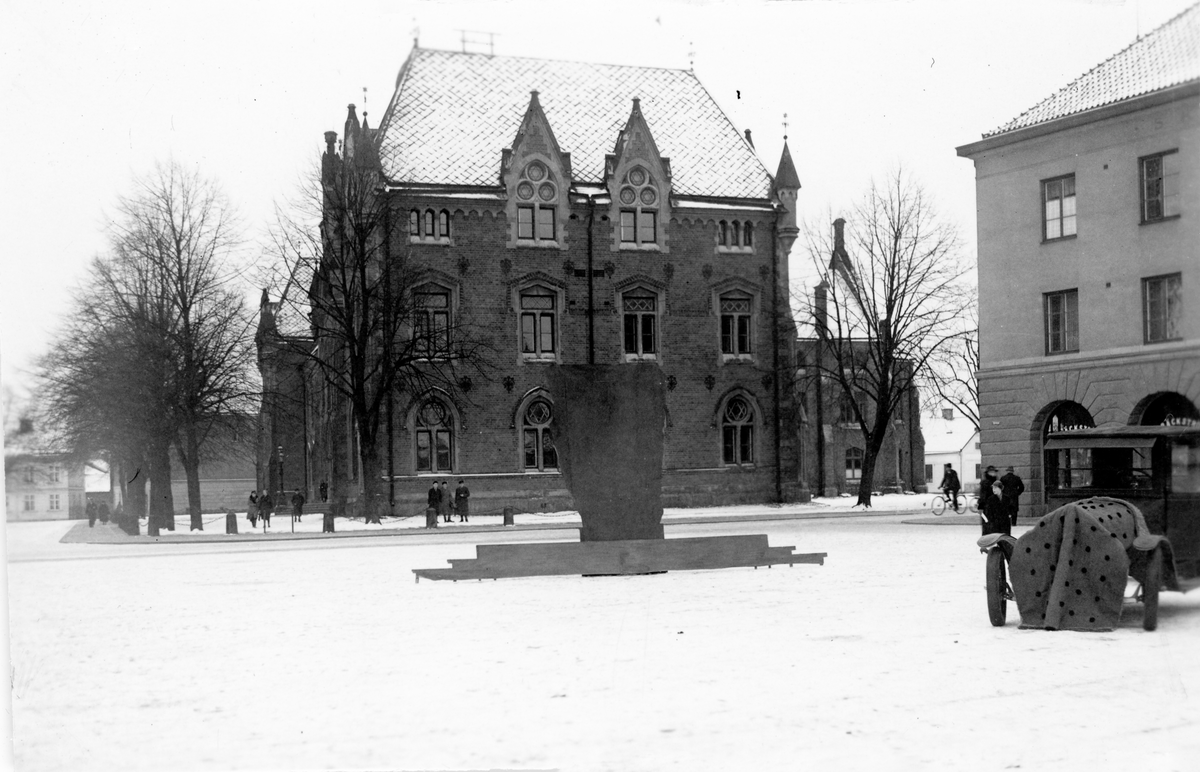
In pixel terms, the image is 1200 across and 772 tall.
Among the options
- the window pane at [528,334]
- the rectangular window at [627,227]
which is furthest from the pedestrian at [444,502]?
the rectangular window at [627,227]

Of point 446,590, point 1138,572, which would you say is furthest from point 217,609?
point 1138,572

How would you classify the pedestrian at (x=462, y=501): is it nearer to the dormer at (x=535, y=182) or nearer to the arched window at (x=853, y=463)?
the dormer at (x=535, y=182)

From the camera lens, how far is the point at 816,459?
64688 mm

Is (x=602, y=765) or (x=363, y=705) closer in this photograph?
(x=602, y=765)

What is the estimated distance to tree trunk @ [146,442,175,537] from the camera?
31008mm

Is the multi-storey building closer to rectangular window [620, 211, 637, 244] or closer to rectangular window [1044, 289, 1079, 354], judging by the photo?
rectangular window [1044, 289, 1079, 354]

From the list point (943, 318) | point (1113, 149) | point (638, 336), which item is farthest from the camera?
point (638, 336)

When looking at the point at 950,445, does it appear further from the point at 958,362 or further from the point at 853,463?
the point at 958,362

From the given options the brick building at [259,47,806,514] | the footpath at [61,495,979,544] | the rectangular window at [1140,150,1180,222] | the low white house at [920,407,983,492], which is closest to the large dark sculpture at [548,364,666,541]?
the rectangular window at [1140,150,1180,222]

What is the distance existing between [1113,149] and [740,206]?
36451 millimetres

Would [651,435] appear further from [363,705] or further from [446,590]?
[363,705]

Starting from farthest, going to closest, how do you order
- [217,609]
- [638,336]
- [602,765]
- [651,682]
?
[638,336] < [217,609] < [651,682] < [602,765]

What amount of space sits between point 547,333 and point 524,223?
14.7 feet

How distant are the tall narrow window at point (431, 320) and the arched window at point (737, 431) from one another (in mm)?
11382
